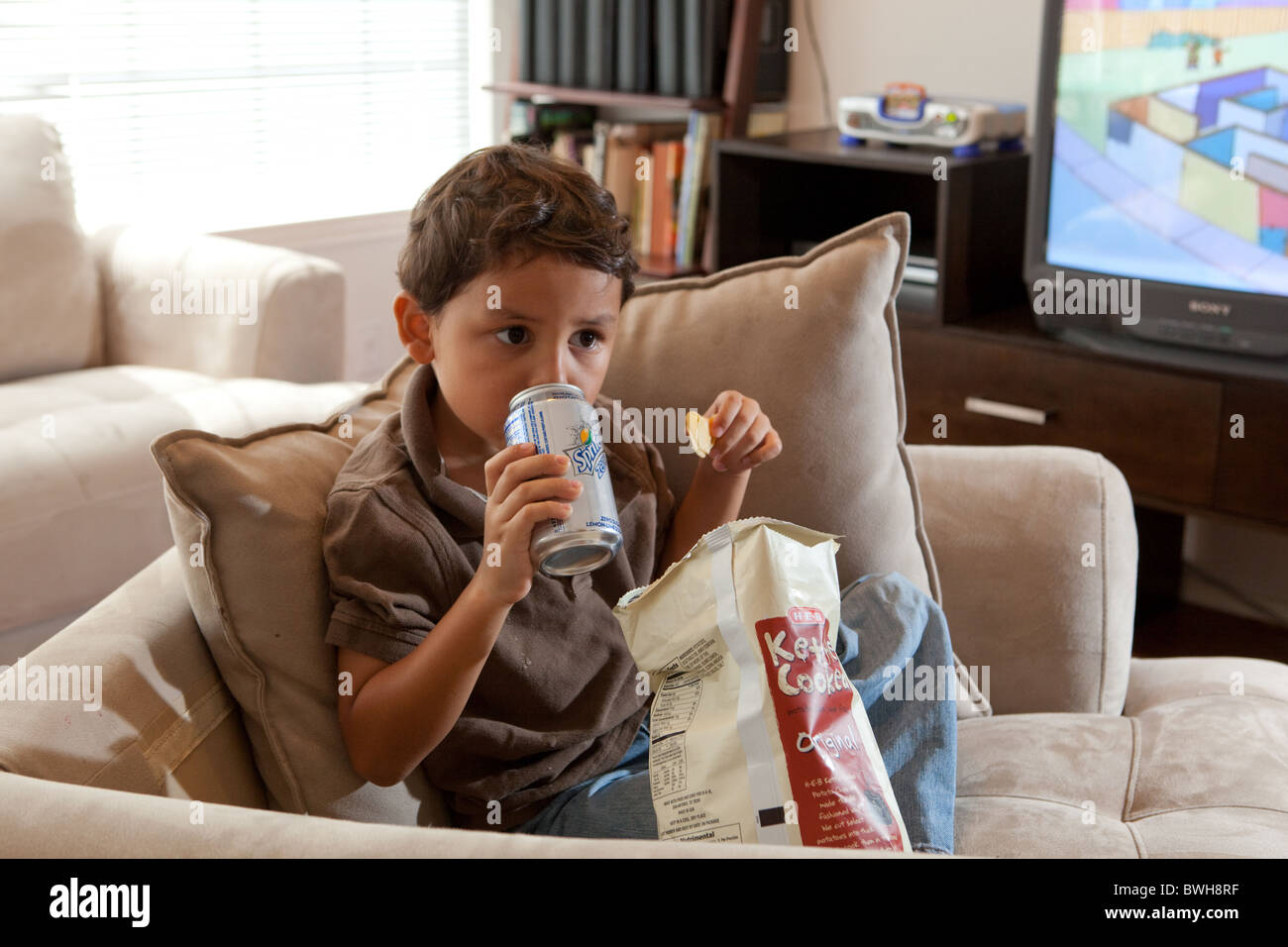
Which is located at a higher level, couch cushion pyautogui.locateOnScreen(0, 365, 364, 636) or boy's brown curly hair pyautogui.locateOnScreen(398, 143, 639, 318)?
boy's brown curly hair pyautogui.locateOnScreen(398, 143, 639, 318)

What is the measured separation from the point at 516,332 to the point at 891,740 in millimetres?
454

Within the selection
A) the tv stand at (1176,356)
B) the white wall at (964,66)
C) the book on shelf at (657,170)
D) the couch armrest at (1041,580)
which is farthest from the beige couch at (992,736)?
the book on shelf at (657,170)

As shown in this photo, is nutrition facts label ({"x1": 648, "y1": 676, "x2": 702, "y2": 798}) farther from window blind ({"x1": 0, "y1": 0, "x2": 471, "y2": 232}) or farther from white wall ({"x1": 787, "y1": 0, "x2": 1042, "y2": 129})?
window blind ({"x1": 0, "y1": 0, "x2": 471, "y2": 232})

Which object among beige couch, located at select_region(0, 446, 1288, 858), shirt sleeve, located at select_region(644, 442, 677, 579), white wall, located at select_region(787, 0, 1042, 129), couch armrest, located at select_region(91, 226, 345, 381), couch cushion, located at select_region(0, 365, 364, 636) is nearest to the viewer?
beige couch, located at select_region(0, 446, 1288, 858)

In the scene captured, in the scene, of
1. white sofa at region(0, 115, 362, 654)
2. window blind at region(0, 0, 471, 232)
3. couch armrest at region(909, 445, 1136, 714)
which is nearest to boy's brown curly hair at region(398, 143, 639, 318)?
couch armrest at region(909, 445, 1136, 714)

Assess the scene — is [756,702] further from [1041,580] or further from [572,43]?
[572,43]

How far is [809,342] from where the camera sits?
119 cm

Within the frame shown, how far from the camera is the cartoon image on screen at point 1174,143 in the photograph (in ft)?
6.43

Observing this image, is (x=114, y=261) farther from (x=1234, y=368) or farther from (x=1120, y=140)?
(x=1234, y=368)

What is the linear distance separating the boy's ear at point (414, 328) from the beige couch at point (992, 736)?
264mm

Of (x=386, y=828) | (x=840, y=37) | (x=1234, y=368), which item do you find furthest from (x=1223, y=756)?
(x=840, y=37)

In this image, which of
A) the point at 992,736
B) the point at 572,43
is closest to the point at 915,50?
the point at 572,43

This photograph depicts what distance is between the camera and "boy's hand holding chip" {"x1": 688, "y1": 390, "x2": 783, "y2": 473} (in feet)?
3.41
